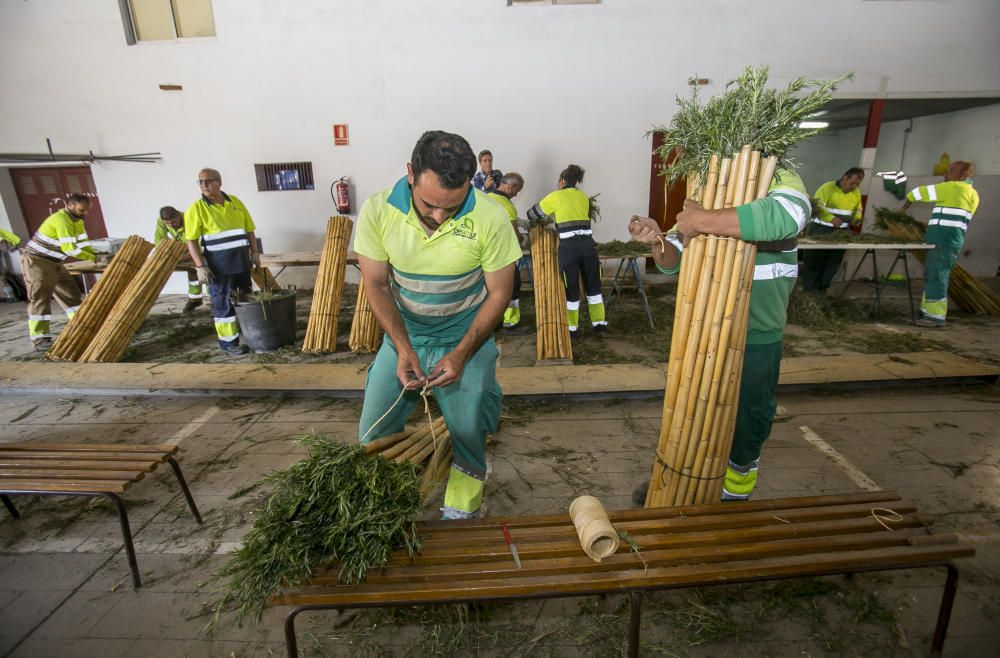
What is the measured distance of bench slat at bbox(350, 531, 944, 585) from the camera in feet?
5.63

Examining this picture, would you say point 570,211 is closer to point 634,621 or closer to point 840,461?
point 840,461

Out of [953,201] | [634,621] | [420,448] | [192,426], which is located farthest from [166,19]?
[953,201]

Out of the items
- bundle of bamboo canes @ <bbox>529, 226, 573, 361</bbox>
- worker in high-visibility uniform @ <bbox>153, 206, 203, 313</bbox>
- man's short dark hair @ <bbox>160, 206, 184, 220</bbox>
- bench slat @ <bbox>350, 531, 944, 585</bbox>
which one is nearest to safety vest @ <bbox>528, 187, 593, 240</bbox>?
bundle of bamboo canes @ <bbox>529, 226, 573, 361</bbox>

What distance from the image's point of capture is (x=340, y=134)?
8.48 m

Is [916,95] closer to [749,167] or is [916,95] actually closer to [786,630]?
[749,167]

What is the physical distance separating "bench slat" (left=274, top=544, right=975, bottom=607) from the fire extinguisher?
26.0ft

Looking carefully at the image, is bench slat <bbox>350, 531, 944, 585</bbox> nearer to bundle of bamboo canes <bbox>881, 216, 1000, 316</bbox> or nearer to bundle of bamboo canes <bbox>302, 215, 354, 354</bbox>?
bundle of bamboo canes <bbox>302, 215, 354, 354</bbox>

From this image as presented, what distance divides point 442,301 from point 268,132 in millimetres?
7996

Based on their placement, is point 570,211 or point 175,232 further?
point 175,232

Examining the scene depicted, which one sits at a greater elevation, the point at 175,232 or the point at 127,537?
the point at 175,232

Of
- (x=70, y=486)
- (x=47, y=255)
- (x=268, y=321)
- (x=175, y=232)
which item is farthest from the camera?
(x=175, y=232)

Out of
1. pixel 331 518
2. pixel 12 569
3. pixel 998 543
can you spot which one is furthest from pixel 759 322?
pixel 12 569

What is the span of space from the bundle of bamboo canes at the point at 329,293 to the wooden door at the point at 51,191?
237 inches

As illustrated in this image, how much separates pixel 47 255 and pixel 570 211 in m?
6.90
